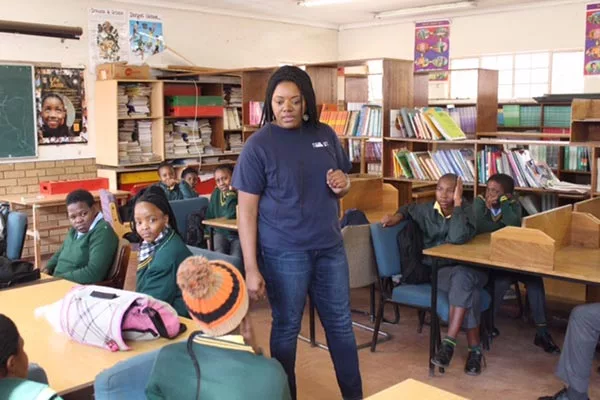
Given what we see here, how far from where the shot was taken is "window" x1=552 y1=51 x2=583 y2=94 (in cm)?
871

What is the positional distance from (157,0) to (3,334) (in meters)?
7.18

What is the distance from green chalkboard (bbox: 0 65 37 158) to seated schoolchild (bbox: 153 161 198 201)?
5.70 ft

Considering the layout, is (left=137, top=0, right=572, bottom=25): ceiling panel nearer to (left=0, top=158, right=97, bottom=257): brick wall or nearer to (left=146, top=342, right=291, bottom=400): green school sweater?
(left=0, top=158, right=97, bottom=257): brick wall

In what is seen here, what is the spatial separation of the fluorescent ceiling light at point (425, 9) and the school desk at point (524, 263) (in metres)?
5.71

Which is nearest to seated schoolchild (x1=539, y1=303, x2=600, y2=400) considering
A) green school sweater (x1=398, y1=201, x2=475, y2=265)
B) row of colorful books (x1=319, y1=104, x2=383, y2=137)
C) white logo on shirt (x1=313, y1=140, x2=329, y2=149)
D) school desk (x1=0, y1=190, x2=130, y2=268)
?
green school sweater (x1=398, y1=201, x2=475, y2=265)

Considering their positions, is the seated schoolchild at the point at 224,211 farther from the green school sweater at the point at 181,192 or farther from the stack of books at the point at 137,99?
the stack of books at the point at 137,99

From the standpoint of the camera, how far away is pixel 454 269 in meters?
3.79

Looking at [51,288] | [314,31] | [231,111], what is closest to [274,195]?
[51,288]

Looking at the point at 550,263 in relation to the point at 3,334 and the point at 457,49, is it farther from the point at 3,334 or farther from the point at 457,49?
the point at 457,49

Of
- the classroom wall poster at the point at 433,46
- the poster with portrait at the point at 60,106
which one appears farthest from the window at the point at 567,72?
the poster with portrait at the point at 60,106

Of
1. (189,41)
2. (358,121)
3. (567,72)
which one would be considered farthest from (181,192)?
(567,72)

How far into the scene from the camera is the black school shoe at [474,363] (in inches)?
146

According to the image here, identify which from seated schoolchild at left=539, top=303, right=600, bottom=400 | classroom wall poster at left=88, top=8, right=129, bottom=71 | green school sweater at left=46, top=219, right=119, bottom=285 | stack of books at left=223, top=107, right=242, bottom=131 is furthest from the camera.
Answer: stack of books at left=223, top=107, right=242, bottom=131

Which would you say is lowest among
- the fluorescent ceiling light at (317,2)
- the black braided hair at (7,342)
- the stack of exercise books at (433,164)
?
the black braided hair at (7,342)
